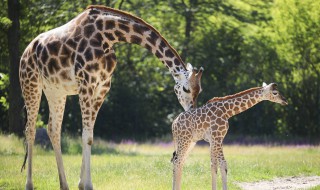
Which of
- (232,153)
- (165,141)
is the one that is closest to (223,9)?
(165,141)

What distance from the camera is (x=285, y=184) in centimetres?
1445

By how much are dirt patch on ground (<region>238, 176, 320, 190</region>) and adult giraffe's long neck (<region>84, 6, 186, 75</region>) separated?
367 cm

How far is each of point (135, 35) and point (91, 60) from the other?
928 mm

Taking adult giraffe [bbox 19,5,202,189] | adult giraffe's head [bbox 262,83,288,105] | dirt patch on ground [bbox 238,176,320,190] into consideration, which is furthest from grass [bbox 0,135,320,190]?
adult giraffe's head [bbox 262,83,288,105]

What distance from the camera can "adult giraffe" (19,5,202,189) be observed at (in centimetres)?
1126

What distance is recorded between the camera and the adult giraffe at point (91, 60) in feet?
36.9

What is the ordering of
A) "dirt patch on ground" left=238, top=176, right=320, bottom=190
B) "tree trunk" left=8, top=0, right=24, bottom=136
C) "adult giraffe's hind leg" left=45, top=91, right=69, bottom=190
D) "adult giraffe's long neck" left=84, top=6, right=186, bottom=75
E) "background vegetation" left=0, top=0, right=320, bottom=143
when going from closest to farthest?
"adult giraffe's long neck" left=84, top=6, right=186, bottom=75 → "adult giraffe's hind leg" left=45, top=91, right=69, bottom=190 → "dirt patch on ground" left=238, top=176, right=320, bottom=190 → "tree trunk" left=8, top=0, right=24, bottom=136 → "background vegetation" left=0, top=0, right=320, bottom=143

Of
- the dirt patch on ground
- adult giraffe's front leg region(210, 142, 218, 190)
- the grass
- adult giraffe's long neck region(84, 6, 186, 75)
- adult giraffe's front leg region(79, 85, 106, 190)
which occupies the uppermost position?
adult giraffe's long neck region(84, 6, 186, 75)

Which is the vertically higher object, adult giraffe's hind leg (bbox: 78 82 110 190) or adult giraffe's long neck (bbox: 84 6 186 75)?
adult giraffe's long neck (bbox: 84 6 186 75)

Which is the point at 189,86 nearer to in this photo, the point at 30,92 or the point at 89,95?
the point at 89,95

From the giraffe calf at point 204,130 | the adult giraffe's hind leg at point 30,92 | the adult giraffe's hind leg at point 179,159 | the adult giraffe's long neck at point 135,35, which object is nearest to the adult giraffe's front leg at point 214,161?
the giraffe calf at point 204,130

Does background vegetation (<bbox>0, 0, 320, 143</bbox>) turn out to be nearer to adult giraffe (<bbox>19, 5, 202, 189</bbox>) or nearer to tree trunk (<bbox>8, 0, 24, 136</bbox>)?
tree trunk (<bbox>8, 0, 24, 136</bbox>)

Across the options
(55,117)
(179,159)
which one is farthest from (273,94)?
(55,117)

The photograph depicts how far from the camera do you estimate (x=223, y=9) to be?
3669 centimetres
